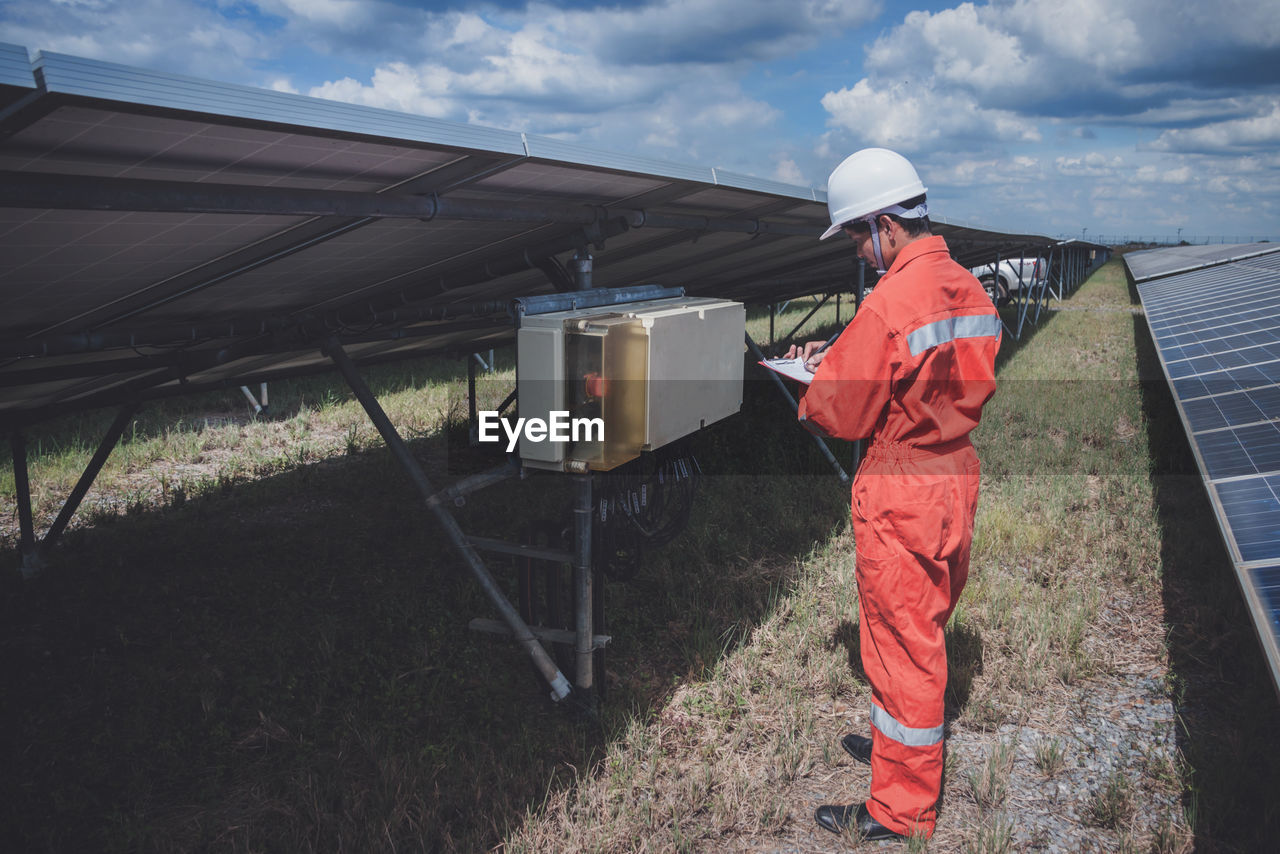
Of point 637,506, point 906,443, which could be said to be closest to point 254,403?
point 637,506

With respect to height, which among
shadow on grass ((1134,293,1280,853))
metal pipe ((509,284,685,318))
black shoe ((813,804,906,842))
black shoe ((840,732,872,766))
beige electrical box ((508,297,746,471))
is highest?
metal pipe ((509,284,685,318))

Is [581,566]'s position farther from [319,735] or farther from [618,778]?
[319,735]

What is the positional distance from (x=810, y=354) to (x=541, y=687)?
1.81 m

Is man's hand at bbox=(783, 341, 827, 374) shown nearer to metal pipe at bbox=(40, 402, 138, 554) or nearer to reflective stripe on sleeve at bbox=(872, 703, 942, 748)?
reflective stripe on sleeve at bbox=(872, 703, 942, 748)

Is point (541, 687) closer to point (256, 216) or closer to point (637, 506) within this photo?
point (637, 506)

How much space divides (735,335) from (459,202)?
1487 millimetres

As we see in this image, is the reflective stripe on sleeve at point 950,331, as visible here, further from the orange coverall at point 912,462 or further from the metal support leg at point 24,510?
the metal support leg at point 24,510

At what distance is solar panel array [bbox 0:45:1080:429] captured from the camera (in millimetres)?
1694

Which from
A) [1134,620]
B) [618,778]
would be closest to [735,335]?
[618,778]

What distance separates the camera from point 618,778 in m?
2.92

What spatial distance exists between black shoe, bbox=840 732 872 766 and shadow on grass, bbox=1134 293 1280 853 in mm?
1033

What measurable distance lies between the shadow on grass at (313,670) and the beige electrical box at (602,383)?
3.83ft

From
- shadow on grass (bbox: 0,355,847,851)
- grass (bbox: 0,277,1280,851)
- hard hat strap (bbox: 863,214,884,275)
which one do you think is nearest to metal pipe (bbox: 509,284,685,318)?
grass (bbox: 0,277,1280,851)

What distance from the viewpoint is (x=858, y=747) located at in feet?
10.2
